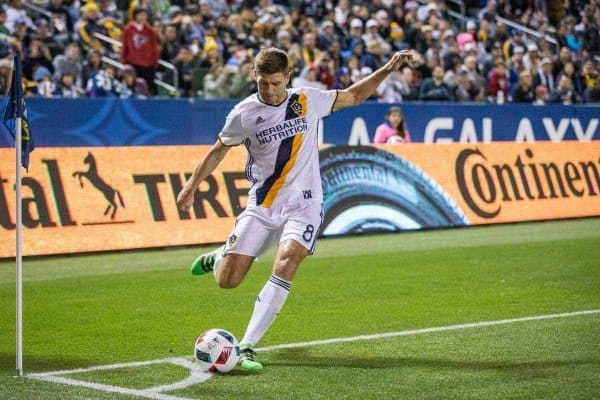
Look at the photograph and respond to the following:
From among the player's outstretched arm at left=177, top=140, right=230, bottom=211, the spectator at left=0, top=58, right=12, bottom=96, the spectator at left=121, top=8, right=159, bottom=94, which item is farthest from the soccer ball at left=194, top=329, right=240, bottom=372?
the spectator at left=121, top=8, right=159, bottom=94

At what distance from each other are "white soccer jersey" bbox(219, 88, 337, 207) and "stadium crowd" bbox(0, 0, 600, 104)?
10.4 m

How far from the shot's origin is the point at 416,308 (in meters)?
10.2

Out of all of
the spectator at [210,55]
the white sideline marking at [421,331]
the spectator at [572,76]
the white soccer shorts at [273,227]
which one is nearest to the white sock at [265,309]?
the white soccer shorts at [273,227]

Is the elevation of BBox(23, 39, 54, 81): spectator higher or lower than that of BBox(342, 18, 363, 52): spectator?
lower

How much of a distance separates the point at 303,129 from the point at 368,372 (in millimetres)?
1882

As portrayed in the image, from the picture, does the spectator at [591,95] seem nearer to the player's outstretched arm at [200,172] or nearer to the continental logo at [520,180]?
the continental logo at [520,180]

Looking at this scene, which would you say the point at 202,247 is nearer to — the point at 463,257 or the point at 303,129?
the point at 463,257

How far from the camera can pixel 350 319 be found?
9711 mm

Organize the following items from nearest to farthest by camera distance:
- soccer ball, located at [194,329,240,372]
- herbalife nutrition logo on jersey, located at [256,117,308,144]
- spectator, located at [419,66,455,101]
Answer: soccer ball, located at [194,329,240,372] → herbalife nutrition logo on jersey, located at [256,117,308,144] → spectator, located at [419,66,455,101]

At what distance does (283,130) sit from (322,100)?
1.42ft

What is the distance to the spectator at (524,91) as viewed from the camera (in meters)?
24.5

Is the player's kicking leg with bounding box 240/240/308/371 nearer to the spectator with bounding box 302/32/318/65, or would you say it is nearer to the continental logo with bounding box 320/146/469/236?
the continental logo with bounding box 320/146/469/236

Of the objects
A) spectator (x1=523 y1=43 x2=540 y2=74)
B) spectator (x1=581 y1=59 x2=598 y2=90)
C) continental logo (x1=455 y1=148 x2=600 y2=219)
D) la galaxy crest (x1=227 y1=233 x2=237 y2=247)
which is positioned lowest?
continental logo (x1=455 y1=148 x2=600 y2=219)

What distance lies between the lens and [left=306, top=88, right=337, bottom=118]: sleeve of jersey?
27.0ft
